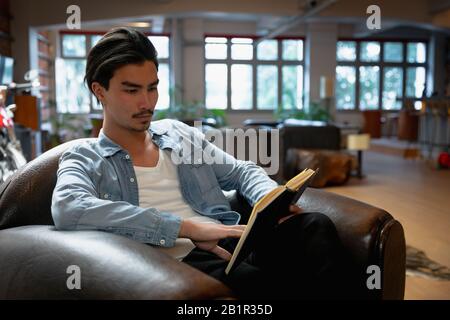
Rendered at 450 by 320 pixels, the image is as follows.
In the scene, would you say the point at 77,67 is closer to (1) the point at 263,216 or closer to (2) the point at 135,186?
(2) the point at 135,186

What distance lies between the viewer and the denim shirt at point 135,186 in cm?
129

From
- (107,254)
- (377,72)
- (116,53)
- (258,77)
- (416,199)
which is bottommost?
(416,199)

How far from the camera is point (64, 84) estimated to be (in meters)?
14.3

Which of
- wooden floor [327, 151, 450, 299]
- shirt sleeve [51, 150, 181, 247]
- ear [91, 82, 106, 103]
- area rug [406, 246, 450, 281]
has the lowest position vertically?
wooden floor [327, 151, 450, 299]

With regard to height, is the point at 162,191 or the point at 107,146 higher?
the point at 107,146

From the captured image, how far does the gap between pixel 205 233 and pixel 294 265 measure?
0.25 meters

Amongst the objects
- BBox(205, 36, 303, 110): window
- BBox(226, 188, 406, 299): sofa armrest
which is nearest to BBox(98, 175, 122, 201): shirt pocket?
BBox(226, 188, 406, 299): sofa armrest

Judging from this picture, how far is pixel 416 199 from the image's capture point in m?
5.65

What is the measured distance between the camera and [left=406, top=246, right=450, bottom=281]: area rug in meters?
2.98

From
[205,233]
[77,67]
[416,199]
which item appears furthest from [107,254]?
[77,67]

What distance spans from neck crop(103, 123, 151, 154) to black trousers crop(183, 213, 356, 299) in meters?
0.43

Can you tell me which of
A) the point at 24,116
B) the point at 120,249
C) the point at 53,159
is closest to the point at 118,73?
the point at 53,159

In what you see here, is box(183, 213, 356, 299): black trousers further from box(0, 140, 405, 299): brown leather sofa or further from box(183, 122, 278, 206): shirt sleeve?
box(183, 122, 278, 206): shirt sleeve
